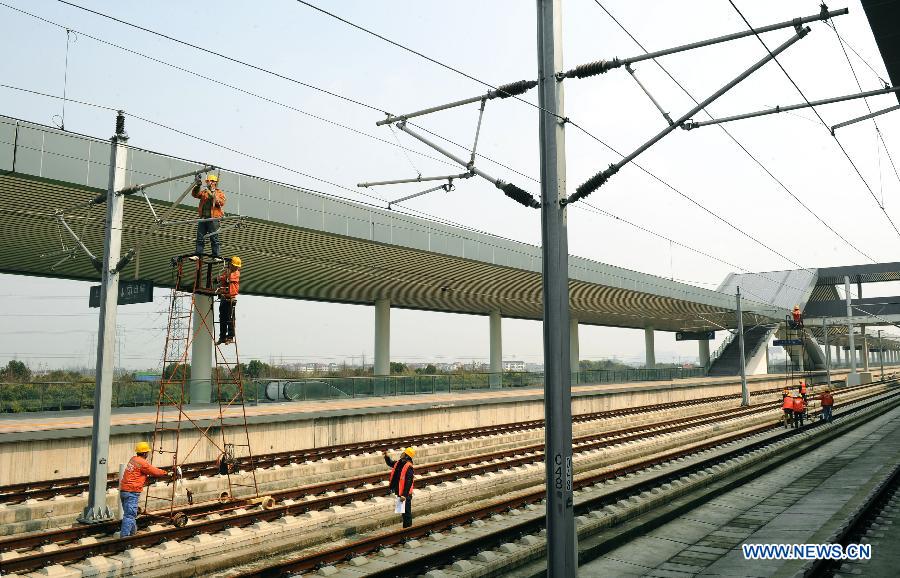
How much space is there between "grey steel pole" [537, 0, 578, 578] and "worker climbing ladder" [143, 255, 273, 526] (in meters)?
7.11

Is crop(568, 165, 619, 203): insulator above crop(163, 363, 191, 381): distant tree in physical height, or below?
above

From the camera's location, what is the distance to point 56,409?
1024 inches

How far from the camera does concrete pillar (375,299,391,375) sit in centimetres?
4122

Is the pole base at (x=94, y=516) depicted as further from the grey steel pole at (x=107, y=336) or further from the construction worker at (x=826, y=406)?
the construction worker at (x=826, y=406)

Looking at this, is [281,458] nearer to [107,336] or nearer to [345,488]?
[345,488]

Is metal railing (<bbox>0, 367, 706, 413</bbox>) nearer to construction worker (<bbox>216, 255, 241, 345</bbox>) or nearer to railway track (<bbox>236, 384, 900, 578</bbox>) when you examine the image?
construction worker (<bbox>216, 255, 241, 345</bbox>)

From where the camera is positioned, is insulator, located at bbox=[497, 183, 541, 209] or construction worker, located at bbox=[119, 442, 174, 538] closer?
insulator, located at bbox=[497, 183, 541, 209]

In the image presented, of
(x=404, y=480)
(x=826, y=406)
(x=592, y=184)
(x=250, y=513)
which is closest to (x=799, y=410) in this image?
(x=826, y=406)

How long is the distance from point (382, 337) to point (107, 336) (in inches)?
1103

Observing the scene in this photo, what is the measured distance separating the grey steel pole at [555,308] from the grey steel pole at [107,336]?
32.9 feet

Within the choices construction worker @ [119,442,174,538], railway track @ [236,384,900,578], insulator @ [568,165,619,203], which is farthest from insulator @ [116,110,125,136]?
insulator @ [568,165,619,203]

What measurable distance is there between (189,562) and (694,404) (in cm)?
3968

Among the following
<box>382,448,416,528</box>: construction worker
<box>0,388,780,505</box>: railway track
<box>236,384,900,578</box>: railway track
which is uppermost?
<box>382,448,416,528</box>: construction worker

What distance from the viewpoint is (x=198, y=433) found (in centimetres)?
2042
